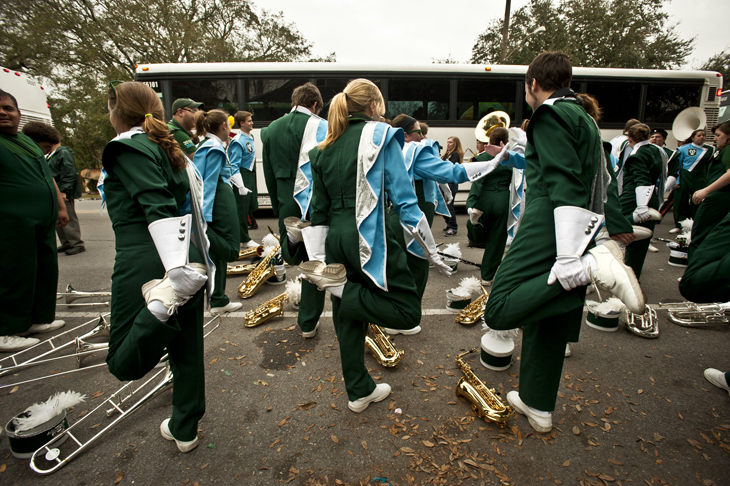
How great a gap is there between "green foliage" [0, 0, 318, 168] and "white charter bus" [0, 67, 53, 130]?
10.9 m

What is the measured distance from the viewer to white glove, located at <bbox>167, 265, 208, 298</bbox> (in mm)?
1640

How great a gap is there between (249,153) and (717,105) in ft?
42.1

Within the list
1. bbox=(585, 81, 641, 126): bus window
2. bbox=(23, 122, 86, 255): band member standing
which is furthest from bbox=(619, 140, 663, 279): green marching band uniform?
bbox=(23, 122, 86, 255): band member standing

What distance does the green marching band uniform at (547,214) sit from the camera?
180cm

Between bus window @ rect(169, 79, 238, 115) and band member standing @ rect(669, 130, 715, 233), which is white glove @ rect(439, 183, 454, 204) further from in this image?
bus window @ rect(169, 79, 238, 115)

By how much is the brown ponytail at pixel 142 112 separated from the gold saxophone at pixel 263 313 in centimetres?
218

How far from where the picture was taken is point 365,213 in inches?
82.9

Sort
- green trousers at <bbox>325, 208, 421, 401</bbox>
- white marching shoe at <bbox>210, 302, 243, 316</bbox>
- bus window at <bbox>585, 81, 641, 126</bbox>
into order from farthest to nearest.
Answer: bus window at <bbox>585, 81, 641, 126</bbox> < white marching shoe at <bbox>210, 302, 243, 316</bbox> < green trousers at <bbox>325, 208, 421, 401</bbox>

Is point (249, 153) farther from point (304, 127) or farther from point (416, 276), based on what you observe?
point (416, 276)

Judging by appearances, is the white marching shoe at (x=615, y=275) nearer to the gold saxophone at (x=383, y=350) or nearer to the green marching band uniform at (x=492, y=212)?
the gold saxophone at (x=383, y=350)

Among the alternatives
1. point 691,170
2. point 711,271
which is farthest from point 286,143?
point 691,170

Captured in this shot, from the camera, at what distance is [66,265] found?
6188mm

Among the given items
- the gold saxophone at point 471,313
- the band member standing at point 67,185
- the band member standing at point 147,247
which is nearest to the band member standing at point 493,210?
the gold saxophone at point 471,313

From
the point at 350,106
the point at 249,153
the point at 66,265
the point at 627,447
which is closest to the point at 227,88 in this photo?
the point at 249,153
